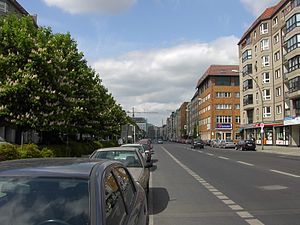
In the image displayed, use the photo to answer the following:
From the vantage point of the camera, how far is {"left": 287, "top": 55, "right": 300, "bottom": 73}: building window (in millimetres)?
53344

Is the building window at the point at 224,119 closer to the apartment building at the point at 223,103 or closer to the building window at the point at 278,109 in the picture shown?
the apartment building at the point at 223,103

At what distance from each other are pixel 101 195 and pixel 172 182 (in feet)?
37.6

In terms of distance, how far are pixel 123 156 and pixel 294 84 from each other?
48562 mm

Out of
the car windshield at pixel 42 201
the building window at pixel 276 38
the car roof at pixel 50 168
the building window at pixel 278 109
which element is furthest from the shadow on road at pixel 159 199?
the building window at pixel 276 38

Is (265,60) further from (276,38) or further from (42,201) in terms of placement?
(42,201)

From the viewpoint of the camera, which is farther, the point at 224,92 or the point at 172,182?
the point at 224,92

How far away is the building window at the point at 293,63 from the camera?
175 feet

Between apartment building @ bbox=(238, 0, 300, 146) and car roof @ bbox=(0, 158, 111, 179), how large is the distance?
47.8 m

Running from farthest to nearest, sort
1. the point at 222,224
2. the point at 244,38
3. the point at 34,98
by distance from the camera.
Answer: the point at 244,38
the point at 34,98
the point at 222,224

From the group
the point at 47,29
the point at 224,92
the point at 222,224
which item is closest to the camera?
the point at 222,224

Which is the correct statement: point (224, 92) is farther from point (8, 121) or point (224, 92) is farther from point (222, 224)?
point (222, 224)

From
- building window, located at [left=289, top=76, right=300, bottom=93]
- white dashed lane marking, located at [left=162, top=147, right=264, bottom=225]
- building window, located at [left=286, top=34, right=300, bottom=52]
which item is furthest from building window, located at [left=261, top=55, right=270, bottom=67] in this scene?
white dashed lane marking, located at [left=162, top=147, right=264, bottom=225]

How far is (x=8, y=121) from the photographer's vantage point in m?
20.2

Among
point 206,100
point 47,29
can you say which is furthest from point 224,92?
point 47,29
